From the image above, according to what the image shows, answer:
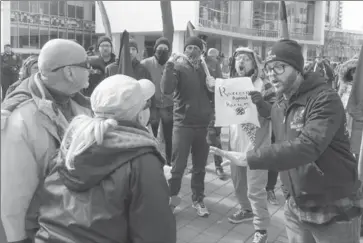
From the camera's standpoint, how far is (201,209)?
15.3ft

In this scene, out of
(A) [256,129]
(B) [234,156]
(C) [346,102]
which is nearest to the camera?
(B) [234,156]

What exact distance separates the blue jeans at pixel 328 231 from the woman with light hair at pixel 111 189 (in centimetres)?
115

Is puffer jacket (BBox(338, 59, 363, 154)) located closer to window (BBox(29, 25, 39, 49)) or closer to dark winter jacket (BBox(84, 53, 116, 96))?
dark winter jacket (BBox(84, 53, 116, 96))

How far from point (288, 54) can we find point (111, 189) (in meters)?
1.49

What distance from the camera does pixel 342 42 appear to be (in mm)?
38062

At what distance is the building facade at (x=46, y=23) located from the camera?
2491cm

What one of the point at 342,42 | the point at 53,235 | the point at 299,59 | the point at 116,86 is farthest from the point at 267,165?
the point at 342,42

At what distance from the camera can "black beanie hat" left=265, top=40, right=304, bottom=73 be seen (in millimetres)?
2523

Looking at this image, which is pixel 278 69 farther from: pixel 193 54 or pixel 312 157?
pixel 193 54

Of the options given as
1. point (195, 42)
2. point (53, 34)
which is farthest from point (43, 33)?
point (195, 42)

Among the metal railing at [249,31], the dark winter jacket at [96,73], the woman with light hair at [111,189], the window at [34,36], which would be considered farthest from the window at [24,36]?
the woman with light hair at [111,189]

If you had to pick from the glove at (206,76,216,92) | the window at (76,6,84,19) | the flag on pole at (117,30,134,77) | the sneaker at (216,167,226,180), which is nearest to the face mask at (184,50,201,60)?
the glove at (206,76,216,92)

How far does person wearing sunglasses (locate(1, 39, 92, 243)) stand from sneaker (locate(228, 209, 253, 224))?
277 cm

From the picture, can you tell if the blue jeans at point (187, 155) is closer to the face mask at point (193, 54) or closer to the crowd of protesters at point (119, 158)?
the face mask at point (193, 54)
